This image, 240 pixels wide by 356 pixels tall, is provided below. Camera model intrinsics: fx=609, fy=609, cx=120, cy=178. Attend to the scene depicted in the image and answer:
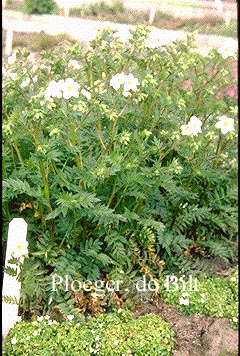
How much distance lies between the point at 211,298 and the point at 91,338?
76cm

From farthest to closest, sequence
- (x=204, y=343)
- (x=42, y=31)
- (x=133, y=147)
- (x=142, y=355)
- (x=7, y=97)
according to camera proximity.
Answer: (x=42, y=31) < (x=7, y=97) < (x=133, y=147) < (x=204, y=343) < (x=142, y=355)

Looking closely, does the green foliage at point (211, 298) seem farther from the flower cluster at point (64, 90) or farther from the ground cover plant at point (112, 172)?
the flower cluster at point (64, 90)

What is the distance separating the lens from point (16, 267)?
10.2 feet

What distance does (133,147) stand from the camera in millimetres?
3369

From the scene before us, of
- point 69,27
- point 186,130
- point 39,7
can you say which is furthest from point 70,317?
point 39,7

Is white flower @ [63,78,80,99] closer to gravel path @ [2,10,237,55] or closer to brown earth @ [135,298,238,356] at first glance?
brown earth @ [135,298,238,356]

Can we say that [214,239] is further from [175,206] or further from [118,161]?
[118,161]

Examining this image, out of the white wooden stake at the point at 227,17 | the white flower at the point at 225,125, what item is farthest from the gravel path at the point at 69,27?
the white flower at the point at 225,125

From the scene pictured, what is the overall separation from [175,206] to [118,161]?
690 mm

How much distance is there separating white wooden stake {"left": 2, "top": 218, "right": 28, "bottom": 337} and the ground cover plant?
94mm

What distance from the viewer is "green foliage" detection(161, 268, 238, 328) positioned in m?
3.32

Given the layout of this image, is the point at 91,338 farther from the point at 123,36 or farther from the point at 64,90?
the point at 123,36

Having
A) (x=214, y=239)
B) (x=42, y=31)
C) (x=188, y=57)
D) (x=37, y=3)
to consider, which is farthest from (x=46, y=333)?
(x=37, y=3)

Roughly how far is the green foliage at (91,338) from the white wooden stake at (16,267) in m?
0.06
